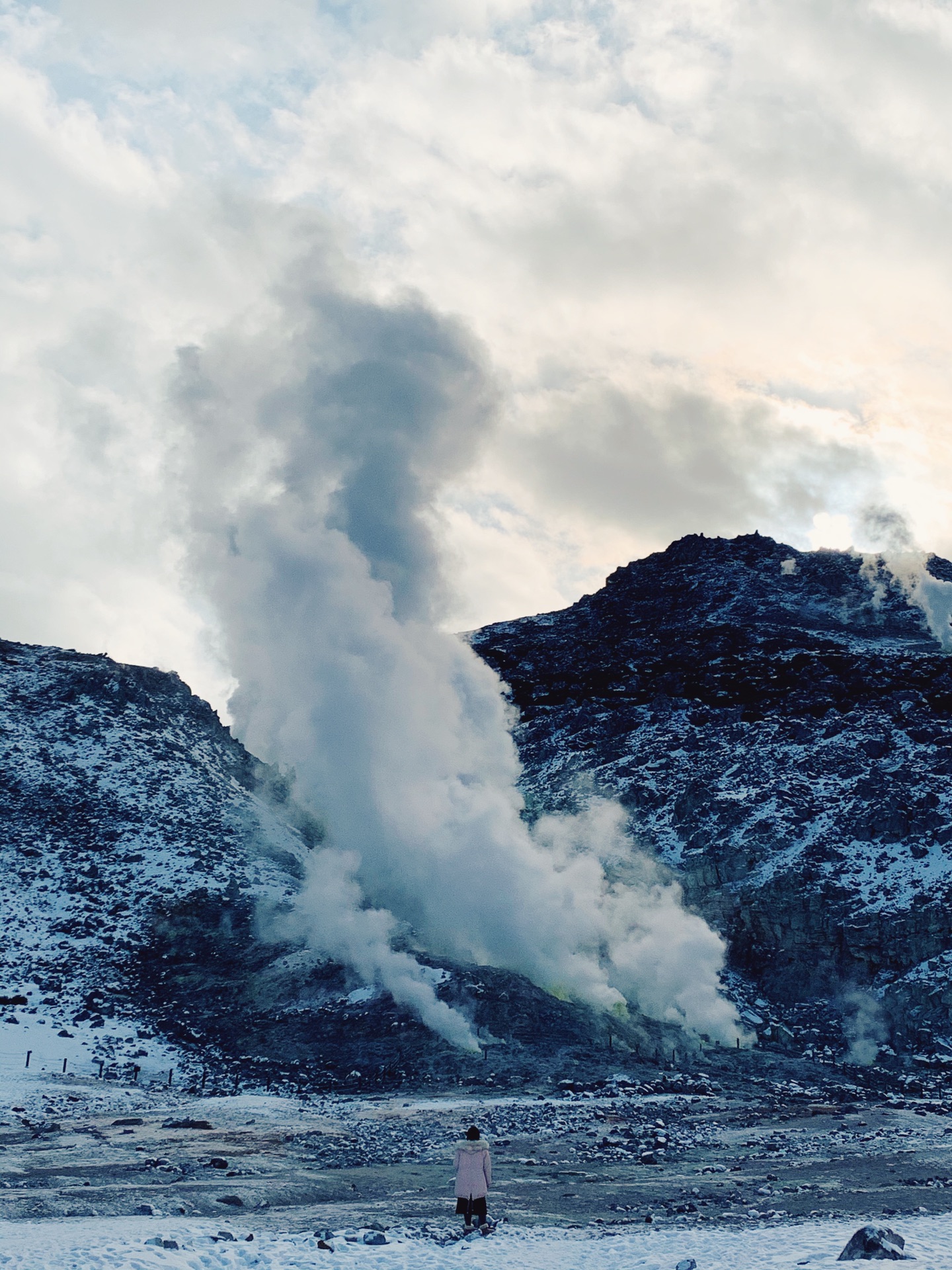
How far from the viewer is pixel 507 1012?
2313 inches

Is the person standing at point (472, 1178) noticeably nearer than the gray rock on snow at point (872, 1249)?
No

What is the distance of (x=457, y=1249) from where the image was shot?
20.1 metres

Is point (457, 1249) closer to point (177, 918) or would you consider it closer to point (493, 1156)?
point (493, 1156)

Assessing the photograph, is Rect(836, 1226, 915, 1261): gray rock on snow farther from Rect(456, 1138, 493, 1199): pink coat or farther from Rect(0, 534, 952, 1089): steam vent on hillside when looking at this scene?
Rect(0, 534, 952, 1089): steam vent on hillside

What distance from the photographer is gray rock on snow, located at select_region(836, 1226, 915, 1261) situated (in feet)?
55.0

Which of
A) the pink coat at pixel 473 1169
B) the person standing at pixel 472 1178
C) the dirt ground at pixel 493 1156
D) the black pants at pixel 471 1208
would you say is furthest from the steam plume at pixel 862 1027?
the pink coat at pixel 473 1169

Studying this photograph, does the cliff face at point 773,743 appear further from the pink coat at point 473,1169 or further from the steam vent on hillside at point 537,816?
the pink coat at point 473,1169

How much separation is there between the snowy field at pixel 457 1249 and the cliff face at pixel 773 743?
5231 cm

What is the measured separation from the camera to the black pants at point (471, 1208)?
2173cm

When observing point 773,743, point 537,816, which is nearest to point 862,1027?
point 773,743

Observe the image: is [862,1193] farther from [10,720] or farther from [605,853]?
[10,720]

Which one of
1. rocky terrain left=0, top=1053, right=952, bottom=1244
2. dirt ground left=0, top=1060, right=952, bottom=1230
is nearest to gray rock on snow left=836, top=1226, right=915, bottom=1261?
rocky terrain left=0, top=1053, right=952, bottom=1244

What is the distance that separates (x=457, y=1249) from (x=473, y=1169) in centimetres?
171

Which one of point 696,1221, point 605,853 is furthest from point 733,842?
point 696,1221
